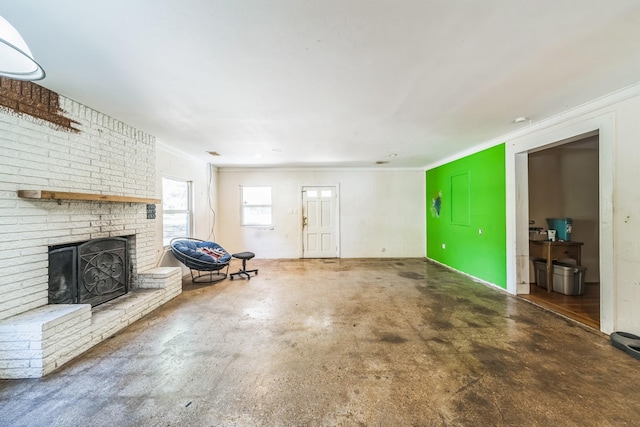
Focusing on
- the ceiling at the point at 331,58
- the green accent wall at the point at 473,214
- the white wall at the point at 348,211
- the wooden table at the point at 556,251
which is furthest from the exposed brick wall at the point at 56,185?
the wooden table at the point at 556,251

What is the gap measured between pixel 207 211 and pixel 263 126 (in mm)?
3494

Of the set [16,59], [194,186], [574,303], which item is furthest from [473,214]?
[194,186]

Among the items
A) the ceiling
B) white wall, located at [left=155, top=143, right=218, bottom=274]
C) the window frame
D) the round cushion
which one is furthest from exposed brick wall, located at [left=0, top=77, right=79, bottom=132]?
the window frame

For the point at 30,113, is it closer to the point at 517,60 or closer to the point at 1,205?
the point at 1,205

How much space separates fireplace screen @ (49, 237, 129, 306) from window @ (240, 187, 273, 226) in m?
3.49

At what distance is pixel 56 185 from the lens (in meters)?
2.50

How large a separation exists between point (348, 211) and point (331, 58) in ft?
16.9

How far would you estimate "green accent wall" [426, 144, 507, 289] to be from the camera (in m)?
4.05

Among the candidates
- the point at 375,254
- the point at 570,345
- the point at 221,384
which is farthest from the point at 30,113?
the point at 375,254

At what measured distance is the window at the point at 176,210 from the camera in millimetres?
4539

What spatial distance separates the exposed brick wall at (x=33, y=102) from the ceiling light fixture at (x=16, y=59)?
6.09 feet

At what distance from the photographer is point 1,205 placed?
2.06 m

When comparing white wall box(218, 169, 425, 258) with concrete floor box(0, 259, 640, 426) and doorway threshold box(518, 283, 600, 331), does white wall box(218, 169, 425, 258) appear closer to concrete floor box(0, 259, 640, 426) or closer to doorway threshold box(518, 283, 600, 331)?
doorway threshold box(518, 283, 600, 331)

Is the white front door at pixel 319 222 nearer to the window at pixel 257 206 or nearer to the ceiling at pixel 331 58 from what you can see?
the window at pixel 257 206
